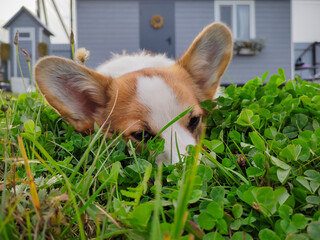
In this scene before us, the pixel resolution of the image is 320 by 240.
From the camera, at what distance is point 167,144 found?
4.89 ft

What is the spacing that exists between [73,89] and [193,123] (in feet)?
2.37

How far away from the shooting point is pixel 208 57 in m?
2.10

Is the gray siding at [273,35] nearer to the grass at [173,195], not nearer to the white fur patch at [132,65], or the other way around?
the white fur patch at [132,65]

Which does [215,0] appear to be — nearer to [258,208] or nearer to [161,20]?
[161,20]

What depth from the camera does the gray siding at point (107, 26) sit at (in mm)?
11828

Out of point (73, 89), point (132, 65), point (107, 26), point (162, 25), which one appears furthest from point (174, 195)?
point (107, 26)

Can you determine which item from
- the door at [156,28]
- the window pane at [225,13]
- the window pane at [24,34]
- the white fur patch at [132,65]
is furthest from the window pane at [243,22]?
the white fur patch at [132,65]

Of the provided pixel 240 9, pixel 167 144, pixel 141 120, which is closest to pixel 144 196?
pixel 167 144

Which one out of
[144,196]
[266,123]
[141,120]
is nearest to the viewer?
[144,196]

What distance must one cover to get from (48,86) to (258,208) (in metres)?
1.32

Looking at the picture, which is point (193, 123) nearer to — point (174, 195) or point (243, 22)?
point (174, 195)

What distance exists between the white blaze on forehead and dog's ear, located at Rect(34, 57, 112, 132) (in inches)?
10.9

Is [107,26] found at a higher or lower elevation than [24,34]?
higher

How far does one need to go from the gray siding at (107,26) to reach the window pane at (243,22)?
381 cm
